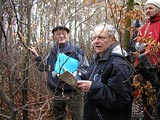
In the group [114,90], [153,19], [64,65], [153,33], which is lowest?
[114,90]

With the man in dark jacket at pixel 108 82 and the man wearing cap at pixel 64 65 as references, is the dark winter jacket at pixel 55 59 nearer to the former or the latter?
the man wearing cap at pixel 64 65

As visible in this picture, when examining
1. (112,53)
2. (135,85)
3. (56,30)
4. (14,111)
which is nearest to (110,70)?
(112,53)

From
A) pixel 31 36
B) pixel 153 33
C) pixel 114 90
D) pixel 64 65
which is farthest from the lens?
pixel 31 36

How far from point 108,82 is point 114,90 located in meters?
0.09

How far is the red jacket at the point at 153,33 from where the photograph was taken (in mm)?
2893

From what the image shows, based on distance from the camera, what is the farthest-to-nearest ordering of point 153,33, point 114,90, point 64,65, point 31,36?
1. point 31,36
2. point 64,65
3. point 153,33
4. point 114,90

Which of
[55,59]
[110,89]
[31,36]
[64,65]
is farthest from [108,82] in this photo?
[31,36]

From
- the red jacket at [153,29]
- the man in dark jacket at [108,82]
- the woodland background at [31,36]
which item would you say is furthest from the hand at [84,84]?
the red jacket at [153,29]

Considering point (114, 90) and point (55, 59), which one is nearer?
point (114, 90)

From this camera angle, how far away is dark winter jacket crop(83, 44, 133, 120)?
8.29 ft

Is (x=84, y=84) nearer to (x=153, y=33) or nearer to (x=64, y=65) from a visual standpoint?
(x=153, y=33)

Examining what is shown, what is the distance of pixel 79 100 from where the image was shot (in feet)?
14.0

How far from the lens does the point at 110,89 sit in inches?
100

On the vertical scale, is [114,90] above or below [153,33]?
below
